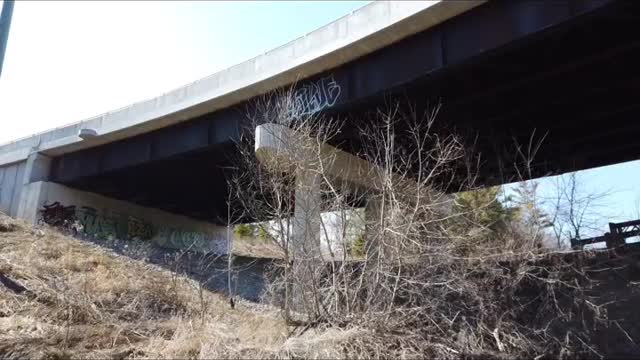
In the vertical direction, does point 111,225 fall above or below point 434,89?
below

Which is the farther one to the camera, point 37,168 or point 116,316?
point 37,168

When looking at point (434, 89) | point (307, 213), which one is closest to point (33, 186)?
point (434, 89)

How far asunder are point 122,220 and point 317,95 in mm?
17584

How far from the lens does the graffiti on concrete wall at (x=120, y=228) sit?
23.0m

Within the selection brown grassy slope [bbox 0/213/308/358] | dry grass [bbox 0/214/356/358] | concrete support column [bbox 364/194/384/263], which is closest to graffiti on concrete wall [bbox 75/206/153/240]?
brown grassy slope [bbox 0/213/308/358]

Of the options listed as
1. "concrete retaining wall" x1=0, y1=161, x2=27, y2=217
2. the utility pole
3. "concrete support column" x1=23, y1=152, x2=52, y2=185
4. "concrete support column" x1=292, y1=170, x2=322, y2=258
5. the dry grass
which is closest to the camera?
the dry grass

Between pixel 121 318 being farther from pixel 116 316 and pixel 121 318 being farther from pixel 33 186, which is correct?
pixel 33 186

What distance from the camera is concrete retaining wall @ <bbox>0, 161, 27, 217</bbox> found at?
24094mm

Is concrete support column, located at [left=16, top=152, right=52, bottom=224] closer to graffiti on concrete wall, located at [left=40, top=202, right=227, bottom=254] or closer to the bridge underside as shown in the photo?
graffiti on concrete wall, located at [left=40, top=202, right=227, bottom=254]

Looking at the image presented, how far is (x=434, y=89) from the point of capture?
42.6ft

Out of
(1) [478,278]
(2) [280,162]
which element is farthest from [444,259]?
(2) [280,162]

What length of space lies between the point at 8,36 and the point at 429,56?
7.86 meters

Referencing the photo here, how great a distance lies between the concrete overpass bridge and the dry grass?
5.56 meters

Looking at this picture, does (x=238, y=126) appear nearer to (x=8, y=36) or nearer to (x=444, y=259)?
(x=8, y=36)
